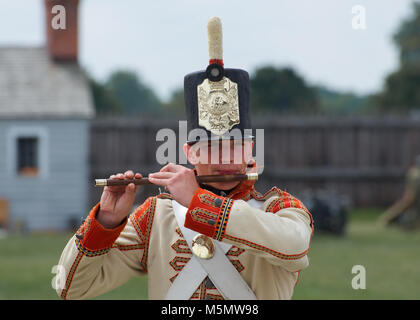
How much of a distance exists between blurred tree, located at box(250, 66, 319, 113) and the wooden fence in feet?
90.9

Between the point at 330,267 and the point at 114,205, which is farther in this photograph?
the point at 330,267

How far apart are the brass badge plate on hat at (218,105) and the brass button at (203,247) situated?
46 centimetres

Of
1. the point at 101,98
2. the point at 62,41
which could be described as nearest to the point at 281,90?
the point at 101,98

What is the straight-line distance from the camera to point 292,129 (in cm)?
2058

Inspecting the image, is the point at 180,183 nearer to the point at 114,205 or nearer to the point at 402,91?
the point at 114,205

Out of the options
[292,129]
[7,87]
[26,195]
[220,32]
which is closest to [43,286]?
[220,32]

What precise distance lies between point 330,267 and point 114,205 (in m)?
8.22

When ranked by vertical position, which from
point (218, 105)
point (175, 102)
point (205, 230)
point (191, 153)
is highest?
point (175, 102)

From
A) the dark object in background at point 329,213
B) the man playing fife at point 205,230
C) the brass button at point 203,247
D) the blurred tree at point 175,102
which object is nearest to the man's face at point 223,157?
the man playing fife at point 205,230

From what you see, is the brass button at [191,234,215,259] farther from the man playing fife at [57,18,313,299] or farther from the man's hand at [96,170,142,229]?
the man's hand at [96,170,142,229]

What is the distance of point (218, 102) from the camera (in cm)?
320

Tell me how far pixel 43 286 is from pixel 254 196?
6782mm

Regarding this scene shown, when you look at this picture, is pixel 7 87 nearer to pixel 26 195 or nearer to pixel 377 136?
pixel 26 195

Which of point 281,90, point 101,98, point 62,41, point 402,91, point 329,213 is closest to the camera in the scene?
point 329,213
